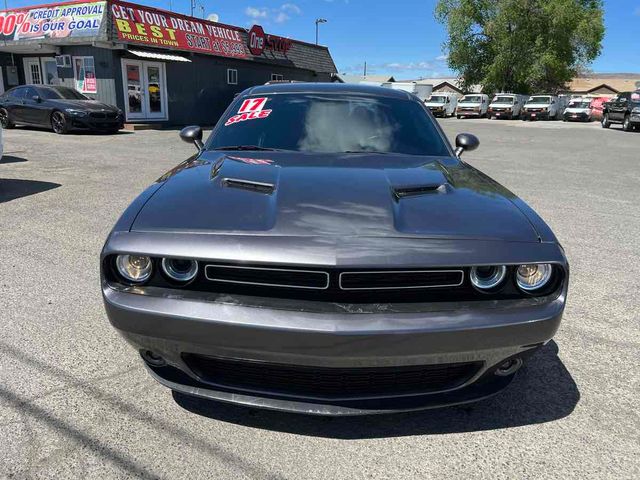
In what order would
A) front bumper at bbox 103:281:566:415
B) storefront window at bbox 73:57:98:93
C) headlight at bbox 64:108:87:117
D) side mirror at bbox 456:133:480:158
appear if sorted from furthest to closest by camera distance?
1. storefront window at bbox 73:57:98:93
2. headlight at bbox 64:108:87:117
3. side mirror at bbox 456:133:480:158
4. front bumper at bbox 103:281:566:415

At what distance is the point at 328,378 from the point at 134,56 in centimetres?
1998

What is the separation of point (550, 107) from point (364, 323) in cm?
4208

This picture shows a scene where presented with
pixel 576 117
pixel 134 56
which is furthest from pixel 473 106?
pixel 134 56

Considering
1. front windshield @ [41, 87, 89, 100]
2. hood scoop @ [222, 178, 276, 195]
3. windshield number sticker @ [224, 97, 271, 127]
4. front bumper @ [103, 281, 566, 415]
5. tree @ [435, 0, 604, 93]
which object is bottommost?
front bumper @ [103, 281, 566, 415]

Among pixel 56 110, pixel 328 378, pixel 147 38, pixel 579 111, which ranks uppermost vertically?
pixel 147 38

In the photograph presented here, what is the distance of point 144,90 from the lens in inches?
793

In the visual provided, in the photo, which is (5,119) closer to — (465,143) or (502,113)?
(465,143)

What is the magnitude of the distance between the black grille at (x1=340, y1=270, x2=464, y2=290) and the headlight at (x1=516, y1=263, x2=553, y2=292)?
0.28 meters

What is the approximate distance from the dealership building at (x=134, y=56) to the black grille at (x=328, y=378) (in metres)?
18.4

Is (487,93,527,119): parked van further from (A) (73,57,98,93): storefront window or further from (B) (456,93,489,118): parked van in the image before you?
(A) (73,57,98,93): storefront window

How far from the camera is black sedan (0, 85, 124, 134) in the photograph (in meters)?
14.7

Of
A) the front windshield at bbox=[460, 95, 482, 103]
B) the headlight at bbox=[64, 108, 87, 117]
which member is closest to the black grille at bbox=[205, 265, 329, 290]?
the headlight at bbox=[64, 108, 87, 117]

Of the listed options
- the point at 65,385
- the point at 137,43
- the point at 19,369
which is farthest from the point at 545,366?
the point at 137,43

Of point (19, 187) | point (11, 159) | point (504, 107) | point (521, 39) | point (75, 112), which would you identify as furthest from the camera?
point (521, 39)
